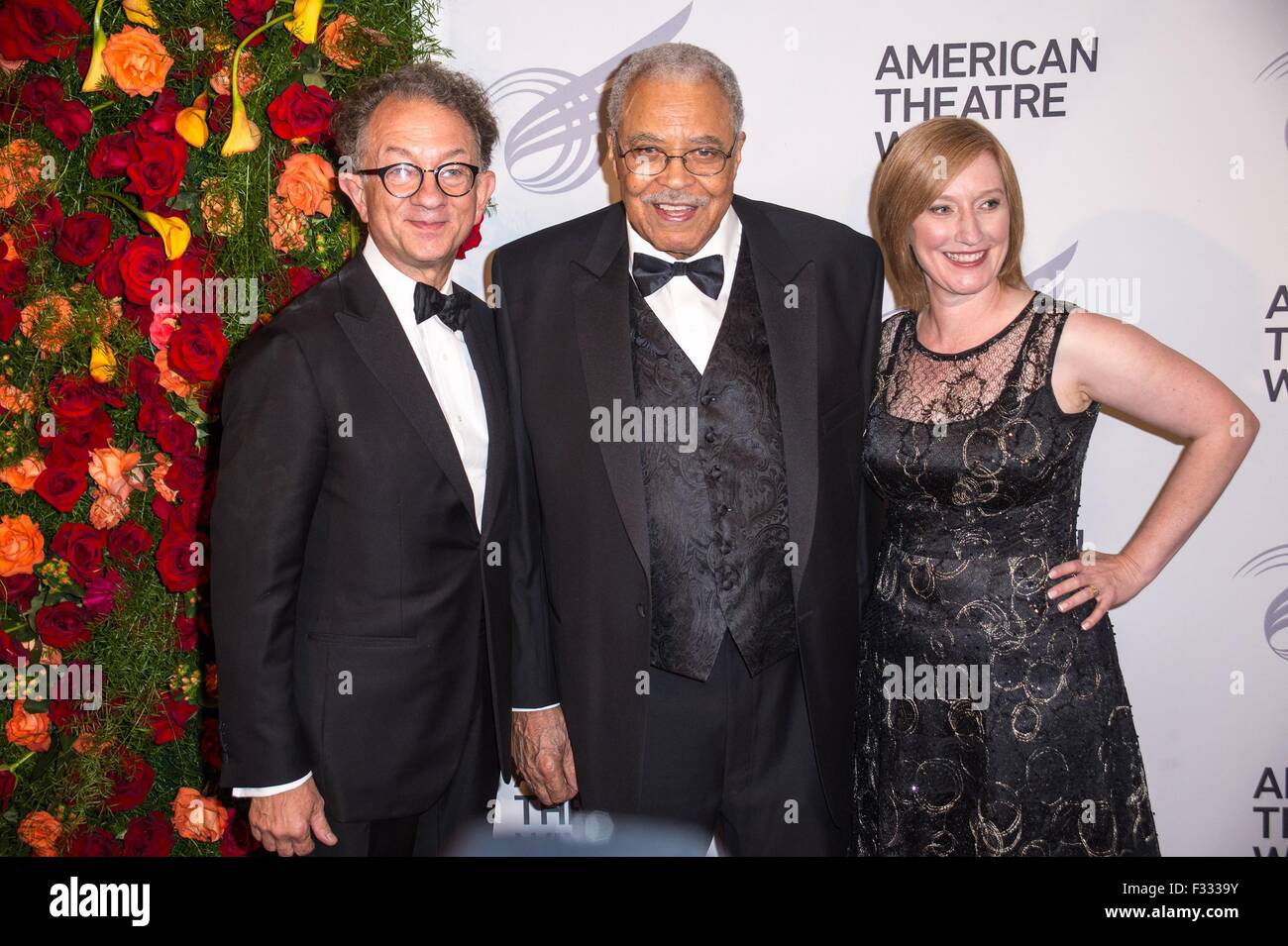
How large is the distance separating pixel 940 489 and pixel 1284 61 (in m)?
1.90

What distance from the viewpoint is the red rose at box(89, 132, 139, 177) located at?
2.68 meters

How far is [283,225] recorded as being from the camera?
8.82 ft

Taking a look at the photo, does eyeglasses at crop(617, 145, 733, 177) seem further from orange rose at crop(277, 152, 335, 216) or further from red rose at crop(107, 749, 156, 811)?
red rose at crop(107, 749, 156, 811)

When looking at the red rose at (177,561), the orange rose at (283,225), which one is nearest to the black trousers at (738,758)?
the red rose at (177,561)

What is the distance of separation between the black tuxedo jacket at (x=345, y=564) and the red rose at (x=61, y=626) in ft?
3.37

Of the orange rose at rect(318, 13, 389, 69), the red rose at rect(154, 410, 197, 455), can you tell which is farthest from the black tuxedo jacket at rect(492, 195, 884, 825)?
the red rose at rect(154, 410, 197, 455)

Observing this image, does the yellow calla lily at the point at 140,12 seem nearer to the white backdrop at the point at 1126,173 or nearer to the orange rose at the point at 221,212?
the orange rose at the point at 221,212

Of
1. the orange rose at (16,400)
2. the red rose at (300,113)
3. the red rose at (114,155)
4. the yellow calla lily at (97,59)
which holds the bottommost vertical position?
the orange rose at (16,400)

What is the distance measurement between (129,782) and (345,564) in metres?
1.32

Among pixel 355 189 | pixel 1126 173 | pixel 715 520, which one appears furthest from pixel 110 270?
pixel 1126 173

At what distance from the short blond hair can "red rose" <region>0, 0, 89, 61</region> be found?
2166mm

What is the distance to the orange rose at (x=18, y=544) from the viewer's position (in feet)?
9.05

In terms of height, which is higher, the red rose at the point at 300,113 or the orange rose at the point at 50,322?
the red rose at the point at 300,113

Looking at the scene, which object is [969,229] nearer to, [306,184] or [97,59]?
[306,184]
